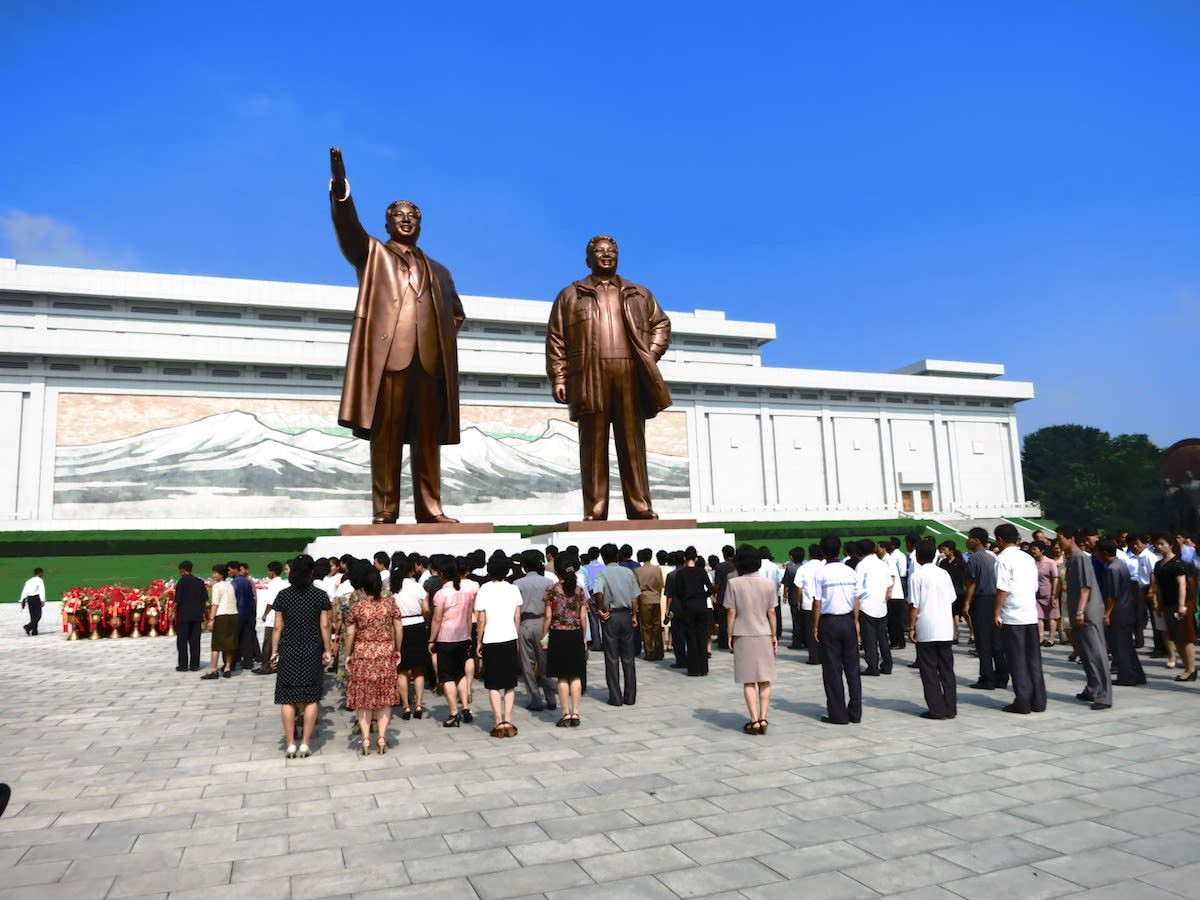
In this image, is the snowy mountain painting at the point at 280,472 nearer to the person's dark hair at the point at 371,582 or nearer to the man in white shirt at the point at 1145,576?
the man in white shirt at the point at 1145,576

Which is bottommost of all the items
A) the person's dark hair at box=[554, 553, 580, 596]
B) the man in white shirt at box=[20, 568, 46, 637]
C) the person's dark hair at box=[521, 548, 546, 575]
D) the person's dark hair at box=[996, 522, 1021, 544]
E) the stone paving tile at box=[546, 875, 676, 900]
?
the stone paving tile at box=[546, 875, 676, 900]

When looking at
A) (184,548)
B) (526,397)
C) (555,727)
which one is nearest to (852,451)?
(526,397)

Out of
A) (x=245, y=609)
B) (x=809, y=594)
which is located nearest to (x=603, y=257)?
(x=809, y=594)

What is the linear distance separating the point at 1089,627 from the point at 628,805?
425 cm

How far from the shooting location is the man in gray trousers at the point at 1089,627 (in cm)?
577

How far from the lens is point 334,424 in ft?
97.6

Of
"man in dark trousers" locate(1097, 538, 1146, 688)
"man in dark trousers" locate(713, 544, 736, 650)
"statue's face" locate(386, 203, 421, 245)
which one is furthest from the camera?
"statue's face" locate(386, 203, 421, 245)

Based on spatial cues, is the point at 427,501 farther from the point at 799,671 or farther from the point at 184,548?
the point at 184,548

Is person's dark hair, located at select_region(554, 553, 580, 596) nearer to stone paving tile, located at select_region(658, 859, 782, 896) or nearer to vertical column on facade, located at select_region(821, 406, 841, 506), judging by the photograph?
stone paving tile, located at select_region(658, 859, 782, 896)

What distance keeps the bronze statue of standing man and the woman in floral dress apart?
18.2 feet

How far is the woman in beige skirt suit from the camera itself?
5.25m

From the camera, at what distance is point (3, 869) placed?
10.4 feet

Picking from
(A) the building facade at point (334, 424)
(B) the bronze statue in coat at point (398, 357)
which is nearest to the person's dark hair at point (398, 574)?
(B) the bronze statue in coat at point (398, 357)

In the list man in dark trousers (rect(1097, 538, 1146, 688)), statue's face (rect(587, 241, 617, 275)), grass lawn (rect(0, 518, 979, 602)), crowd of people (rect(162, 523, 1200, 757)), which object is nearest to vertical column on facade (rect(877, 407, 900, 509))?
grass lawn (rect(0, 518, 979, 602))
